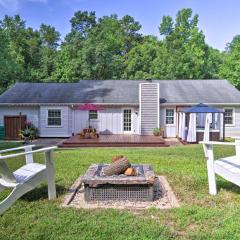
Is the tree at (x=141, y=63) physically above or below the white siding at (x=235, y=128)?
above

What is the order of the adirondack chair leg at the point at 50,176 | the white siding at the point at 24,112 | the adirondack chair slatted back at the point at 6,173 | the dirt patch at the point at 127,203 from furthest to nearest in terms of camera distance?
the white siding at the point at 24,112, the adirondack chair leg at the point at 50,176, the dirt patch at the point at 127,203, the adirondack chair slatted back at the point at 6,173

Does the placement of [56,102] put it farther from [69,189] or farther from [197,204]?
[197,204]

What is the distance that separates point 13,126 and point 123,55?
966 inches

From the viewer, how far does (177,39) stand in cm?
4125

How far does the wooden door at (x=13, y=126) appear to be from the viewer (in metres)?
21.8

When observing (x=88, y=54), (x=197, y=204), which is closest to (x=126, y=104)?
(x=88, y=54)

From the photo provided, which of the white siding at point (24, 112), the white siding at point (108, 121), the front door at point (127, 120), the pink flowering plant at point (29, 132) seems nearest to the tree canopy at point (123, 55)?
the white siding at point (24, 112)

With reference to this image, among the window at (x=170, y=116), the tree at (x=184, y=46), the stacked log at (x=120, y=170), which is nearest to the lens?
the stacked log at (x=120, y=170)

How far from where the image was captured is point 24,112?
73.2ft

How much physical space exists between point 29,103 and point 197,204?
18088mm

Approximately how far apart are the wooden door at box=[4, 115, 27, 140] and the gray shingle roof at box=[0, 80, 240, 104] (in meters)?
1.12

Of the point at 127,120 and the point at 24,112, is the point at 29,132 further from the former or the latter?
the point at 127,120

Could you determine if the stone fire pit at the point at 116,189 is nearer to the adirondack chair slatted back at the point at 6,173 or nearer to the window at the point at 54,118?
the adirondack chair slatted back at the point at 6,173

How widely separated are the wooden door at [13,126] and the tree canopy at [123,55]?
8.81 m
